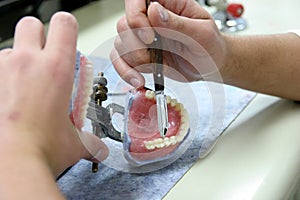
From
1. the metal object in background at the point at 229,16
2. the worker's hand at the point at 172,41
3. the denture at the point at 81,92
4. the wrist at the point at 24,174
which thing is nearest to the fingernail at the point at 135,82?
the worker's hand at the point at 172,41

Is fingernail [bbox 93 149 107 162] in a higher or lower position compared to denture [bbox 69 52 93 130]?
lower

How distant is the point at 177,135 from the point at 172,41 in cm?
11

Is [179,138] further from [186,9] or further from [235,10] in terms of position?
[235,10]

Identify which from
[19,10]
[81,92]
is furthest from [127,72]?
[19,10]

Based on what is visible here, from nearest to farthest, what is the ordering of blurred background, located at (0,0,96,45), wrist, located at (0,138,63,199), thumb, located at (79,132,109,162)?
1. wrist, located at (0,138,63,199)
2. thumb, located at (79,132,109,162)
3. blurred background, located at (0,0,96,45)

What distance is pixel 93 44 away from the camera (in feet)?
2.76

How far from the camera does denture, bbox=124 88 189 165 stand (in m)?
0.54

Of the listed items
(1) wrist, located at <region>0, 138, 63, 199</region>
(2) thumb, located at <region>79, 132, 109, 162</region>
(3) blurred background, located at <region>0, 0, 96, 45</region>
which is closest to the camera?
(1) wrist, located at <region>0, 138, 63, 199</region>

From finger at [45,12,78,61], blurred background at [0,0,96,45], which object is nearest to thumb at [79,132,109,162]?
finger at [45,12,78,61]

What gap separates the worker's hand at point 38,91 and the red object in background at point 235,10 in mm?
546

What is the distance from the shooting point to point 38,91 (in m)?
0.40

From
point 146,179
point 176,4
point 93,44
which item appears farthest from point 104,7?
point 146,179

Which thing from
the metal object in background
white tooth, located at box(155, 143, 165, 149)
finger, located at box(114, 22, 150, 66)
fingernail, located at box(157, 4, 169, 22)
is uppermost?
fingernail, located at box(157, 4, 169, 22)

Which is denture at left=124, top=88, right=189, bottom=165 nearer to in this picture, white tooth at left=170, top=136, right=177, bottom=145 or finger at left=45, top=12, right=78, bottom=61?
white tooth at left=170, top=136, right=177, bottom=145
